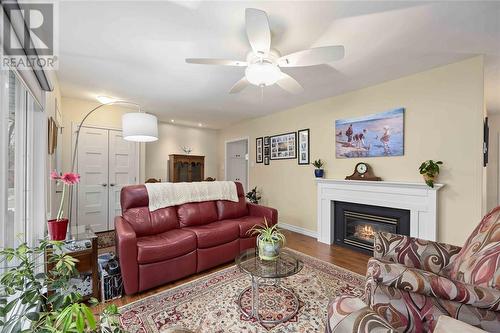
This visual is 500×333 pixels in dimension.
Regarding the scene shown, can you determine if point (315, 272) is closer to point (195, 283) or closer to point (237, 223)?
point (237, 223)

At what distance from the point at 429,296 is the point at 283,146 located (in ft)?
11.6

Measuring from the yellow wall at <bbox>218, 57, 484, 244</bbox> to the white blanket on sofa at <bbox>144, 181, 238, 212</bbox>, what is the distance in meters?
1.57

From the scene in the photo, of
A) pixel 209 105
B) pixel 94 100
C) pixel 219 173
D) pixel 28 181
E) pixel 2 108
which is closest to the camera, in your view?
pixel 2 108

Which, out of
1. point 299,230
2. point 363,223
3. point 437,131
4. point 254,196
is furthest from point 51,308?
point 254,196

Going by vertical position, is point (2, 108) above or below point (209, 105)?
below

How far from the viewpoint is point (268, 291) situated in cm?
211

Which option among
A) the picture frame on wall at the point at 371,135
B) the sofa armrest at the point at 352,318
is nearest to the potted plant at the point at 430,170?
the picture frame on wall at the point at 371,135

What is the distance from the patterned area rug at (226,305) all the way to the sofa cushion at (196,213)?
764 mm

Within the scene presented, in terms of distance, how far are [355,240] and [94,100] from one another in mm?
4893

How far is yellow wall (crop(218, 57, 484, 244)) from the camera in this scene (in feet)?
7.61

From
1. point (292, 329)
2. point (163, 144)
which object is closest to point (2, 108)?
point (292, 329)

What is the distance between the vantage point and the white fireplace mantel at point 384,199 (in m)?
2.55

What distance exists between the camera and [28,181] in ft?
6.07

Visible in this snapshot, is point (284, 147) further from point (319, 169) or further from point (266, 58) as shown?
point (266, 58)
